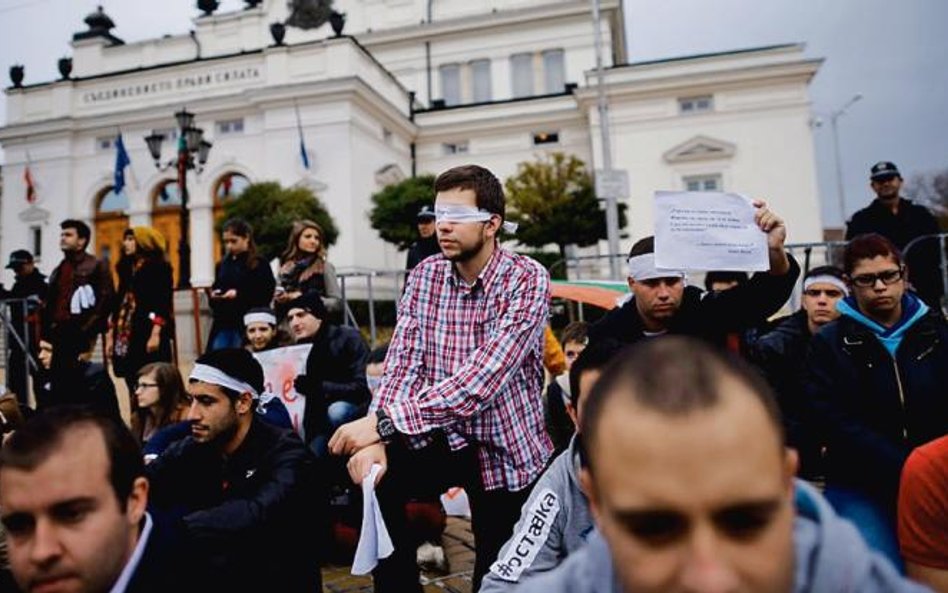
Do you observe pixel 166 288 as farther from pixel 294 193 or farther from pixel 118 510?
pixel 294 193

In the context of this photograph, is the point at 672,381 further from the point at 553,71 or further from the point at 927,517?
the point at 553,71

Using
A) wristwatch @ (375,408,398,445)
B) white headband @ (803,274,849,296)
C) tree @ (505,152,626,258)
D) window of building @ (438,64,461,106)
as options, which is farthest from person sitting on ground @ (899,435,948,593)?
window of building @ (438,64,461,106)

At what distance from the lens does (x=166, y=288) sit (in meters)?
6.26

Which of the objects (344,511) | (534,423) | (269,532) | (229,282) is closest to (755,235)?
(534,423)

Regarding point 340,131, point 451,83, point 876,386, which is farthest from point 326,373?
point 451,83

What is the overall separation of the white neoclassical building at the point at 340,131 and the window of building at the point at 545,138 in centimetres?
5

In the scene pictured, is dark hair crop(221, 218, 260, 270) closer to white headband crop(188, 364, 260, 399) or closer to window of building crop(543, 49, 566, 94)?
white headband crop(188, 364, 260, 399)

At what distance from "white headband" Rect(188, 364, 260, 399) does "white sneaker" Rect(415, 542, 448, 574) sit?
1.54 meters

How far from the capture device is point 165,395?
16.1ft

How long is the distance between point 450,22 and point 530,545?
37.4 meters

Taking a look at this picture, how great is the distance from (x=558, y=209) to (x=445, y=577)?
20.2 metres

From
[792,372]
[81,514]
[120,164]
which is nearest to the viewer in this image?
[81,514]

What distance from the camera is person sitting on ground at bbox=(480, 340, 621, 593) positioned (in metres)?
2.14

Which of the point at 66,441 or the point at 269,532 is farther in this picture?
the point at 269,532
